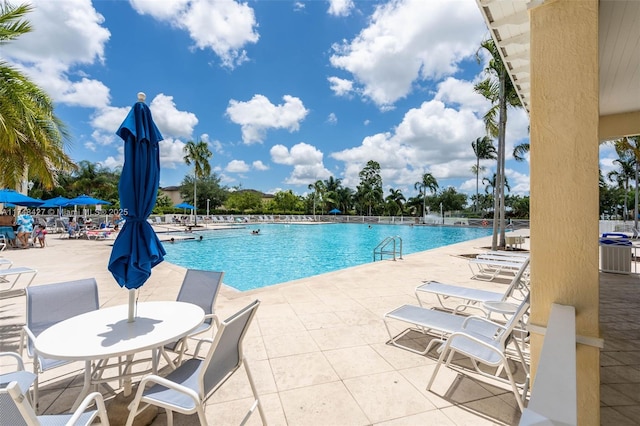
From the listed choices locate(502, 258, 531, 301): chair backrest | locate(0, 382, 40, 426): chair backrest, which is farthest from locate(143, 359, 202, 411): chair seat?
locate(502, 258, 531, 301): chair backrest

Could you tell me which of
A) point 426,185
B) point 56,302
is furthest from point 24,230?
point 426,185

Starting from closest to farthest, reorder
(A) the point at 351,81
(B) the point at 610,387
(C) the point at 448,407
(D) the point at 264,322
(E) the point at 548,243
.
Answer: (E) the point at 548,243 < (C) the point at 448,407 < (B) the point at 610,387 < (D) the point at 264,322 < (A) the point at 351,81

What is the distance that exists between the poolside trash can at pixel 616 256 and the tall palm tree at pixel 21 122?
40.4ft

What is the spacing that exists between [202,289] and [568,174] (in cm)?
338

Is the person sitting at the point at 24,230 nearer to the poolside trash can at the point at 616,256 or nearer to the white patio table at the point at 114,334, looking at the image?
the white patio table at the point at 114,334

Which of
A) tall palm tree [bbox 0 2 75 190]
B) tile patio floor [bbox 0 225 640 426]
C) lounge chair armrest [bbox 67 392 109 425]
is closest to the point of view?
lounge chair armrest [bbox 67 392 109 425]

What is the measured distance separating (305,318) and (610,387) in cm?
315

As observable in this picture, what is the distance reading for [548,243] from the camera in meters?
1.78

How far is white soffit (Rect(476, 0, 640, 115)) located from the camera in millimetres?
2285

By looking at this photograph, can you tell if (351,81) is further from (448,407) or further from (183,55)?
(448,407)

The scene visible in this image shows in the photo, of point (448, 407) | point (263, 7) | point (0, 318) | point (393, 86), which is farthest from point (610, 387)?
point (393, 86)

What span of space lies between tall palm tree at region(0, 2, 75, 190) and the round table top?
4.37 meters

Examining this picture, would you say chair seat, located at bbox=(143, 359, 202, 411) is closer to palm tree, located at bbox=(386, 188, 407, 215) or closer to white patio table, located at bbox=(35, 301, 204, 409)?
white patio table, located at bbox=(35, 301, 204, 409)

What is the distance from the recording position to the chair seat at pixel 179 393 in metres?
1.69
